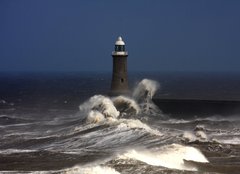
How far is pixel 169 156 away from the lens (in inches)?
846

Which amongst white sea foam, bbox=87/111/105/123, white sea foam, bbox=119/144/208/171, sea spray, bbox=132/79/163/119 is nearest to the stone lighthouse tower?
sea spray, bbox=132/79/163/119

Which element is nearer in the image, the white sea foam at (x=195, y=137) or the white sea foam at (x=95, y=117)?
the white sea foam at (x=195, y=137)

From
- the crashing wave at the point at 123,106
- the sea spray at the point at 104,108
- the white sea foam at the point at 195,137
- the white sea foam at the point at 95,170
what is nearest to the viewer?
the white sea foam at the point at 95,170

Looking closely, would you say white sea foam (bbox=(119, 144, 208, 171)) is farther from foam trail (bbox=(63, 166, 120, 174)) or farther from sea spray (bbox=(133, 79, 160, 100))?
sea spray (bbox=(133, 79, 160, 100))

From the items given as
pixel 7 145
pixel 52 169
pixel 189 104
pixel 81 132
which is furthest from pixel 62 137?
pixel 189 104

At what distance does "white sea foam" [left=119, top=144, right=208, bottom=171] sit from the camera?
20531 millimetres

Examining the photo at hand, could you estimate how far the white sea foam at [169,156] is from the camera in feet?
67.4

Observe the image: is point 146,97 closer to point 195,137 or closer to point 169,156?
point 195,137

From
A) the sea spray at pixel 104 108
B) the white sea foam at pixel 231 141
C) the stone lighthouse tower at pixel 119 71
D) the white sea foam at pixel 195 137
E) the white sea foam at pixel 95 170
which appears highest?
the stone lighthouse tower at pixel 119 71

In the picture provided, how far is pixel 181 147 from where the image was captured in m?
22.8

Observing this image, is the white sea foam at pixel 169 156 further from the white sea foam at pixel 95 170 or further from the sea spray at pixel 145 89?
the sea spray at pixel 145 89

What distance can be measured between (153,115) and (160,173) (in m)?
25.2

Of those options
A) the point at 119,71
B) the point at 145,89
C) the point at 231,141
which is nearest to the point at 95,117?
the point at 119,71

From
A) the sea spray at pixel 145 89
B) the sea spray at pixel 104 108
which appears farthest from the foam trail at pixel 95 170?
the sea spray at pixel 145 89
